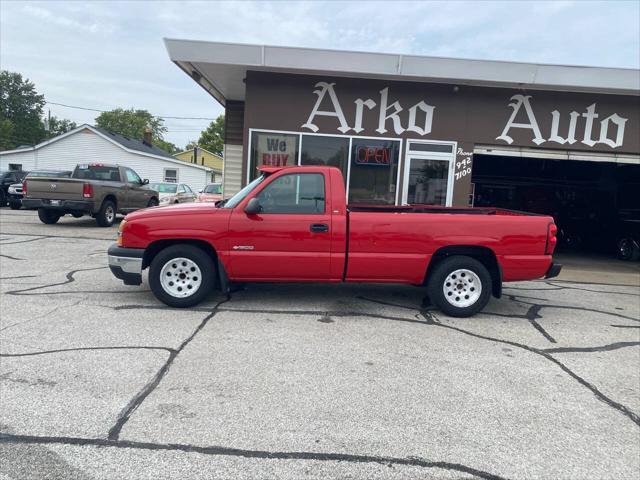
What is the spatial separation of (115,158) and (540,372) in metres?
36.1

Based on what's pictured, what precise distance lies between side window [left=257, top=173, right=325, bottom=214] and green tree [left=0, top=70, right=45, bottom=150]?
3223 inches

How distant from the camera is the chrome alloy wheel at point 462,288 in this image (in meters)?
6.29

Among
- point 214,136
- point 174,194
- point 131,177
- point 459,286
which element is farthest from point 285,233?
point 214,136

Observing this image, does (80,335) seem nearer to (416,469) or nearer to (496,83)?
(416,469)

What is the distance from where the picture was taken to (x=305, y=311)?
6.29 m

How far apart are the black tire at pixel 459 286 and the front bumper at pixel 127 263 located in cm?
366

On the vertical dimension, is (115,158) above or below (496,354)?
above

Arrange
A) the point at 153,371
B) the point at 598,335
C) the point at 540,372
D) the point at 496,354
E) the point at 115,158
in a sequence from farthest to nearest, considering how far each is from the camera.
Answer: the point at 115,158 → the point at 598,335 → the point at 496,354 → the point at 540,372 → the point at 153,371

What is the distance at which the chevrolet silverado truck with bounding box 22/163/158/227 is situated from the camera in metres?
14.3

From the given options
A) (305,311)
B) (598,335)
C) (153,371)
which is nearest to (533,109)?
(598,335)

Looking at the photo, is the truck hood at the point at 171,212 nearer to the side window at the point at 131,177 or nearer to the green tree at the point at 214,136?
the side window at the point at 131,177

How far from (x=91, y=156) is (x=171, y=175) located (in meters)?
5.59

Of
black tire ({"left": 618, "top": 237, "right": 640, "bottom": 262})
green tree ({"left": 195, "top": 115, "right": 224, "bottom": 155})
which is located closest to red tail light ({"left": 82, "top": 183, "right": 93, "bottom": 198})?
black tire ({"left": 618, "top": 237, "right": 640, "bottom": 262})

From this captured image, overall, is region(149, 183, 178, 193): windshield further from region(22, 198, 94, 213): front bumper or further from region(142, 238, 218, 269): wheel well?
region(142, 238, 218, 269): wheel well
